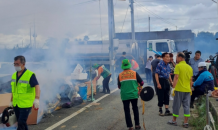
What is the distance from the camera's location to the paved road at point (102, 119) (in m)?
5.88

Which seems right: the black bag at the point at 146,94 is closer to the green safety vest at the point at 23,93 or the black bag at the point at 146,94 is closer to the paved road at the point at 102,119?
the paved road at the point at 102,119

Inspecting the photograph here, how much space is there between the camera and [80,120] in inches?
259

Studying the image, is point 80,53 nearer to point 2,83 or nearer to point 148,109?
point 2,83

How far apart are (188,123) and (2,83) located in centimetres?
603

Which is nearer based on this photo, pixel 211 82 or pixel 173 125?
pixel 173 125

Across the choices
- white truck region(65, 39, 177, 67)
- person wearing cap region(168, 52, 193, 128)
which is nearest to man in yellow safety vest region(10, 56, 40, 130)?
person wearing cap region(168, 52, 193, 128)

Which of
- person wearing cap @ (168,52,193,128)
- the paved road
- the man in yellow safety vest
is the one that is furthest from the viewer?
the paved road

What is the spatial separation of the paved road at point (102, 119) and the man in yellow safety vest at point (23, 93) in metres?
1.45

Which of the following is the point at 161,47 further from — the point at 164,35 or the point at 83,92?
the point at 164,35

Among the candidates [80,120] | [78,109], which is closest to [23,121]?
[80,120]

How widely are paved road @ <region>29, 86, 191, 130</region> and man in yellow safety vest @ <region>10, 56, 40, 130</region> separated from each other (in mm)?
1454

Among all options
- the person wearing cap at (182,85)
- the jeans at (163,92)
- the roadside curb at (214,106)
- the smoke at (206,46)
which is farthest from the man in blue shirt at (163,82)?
the smoke at (206,46)

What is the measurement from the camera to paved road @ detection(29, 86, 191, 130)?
19.3 feet

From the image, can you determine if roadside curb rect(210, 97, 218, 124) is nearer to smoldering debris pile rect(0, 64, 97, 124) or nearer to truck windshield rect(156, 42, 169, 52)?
smoldering debris pile rect(0, 64, 97, 124)
